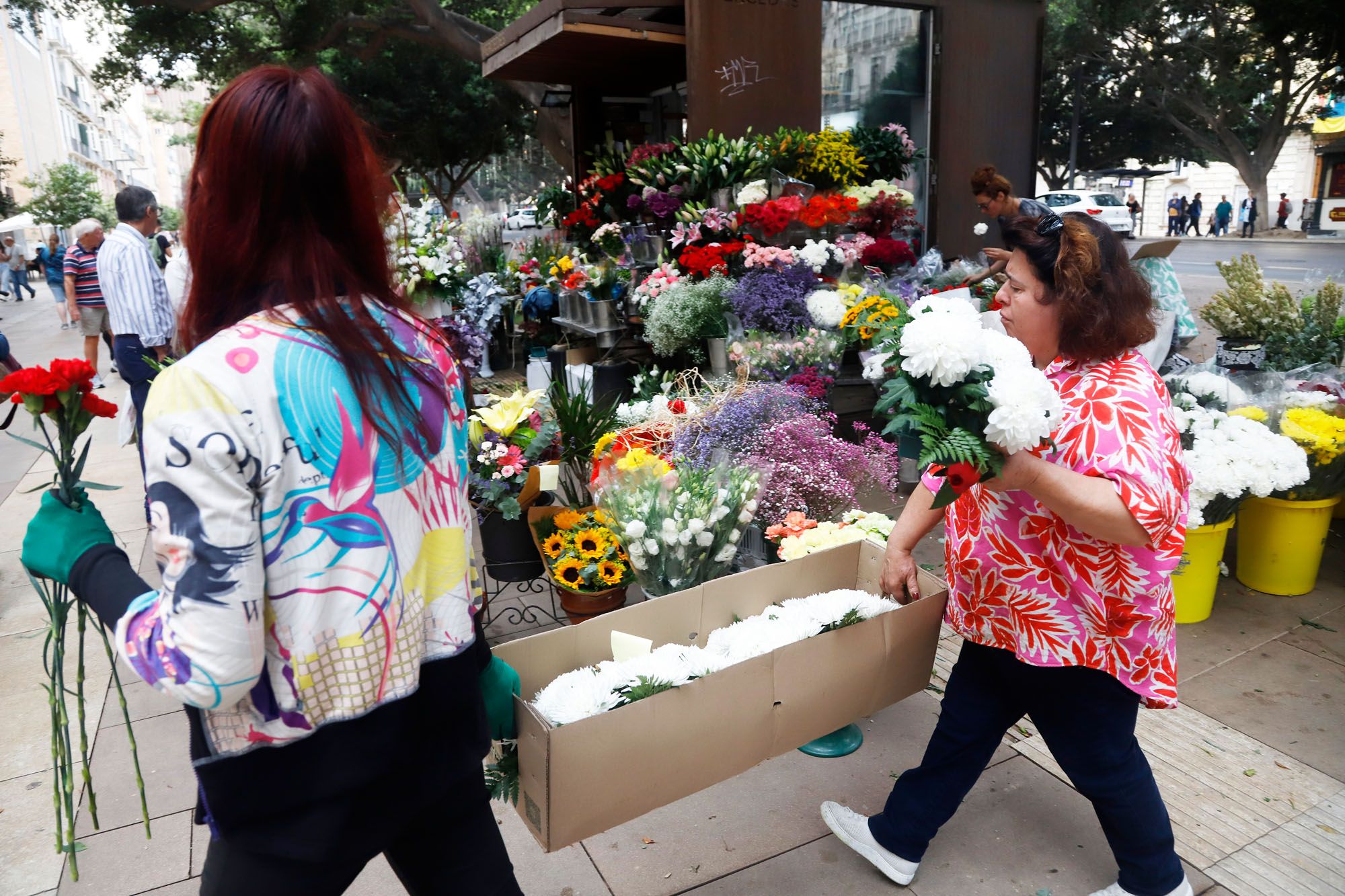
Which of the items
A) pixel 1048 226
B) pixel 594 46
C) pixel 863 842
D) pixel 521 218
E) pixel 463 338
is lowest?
pixel 863 842

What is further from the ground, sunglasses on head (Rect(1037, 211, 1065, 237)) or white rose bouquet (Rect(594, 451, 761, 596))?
sunglasses on head (Rect(1037, 211, 1065, 237))

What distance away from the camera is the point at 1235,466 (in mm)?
3445

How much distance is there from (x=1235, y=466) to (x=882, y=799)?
203cm

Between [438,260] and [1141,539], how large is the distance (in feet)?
15.9

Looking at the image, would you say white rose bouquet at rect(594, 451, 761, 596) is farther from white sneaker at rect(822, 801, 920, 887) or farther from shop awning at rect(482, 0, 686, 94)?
shop awning at rect(482, 0, 686, 94)

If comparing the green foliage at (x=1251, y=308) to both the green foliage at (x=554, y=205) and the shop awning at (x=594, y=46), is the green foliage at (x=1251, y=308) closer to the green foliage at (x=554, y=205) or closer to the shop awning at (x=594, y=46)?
the shop awning at (x=594, y=46)

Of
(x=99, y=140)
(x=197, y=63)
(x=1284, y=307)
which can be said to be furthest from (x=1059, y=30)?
(x=99, y=140)

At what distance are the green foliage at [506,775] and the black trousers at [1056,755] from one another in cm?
96

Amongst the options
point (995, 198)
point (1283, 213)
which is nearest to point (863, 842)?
point (995, 198)

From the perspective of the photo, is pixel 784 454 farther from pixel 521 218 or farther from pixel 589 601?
pixel 521 218

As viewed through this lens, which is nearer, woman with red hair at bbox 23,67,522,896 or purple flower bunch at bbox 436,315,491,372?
woman with red hair at bbox 23,67,522,896

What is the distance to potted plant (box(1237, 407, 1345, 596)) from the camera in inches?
144

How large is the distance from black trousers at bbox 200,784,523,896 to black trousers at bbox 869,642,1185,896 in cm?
107

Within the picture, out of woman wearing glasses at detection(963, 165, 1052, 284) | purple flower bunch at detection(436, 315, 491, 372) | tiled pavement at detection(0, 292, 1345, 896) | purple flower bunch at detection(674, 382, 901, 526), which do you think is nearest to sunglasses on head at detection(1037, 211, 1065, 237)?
purple flower bunch at detection(674, 382, 901, 526)
